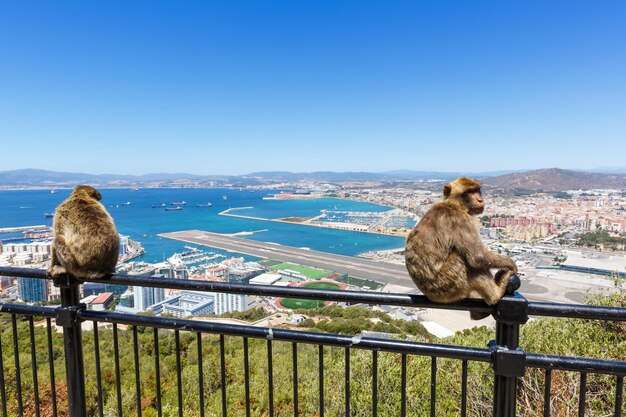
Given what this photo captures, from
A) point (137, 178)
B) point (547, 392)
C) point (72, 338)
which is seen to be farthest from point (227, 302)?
point (137, 178)

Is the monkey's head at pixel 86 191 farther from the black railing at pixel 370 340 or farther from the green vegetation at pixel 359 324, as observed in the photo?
the green vegetation at pixel 359 324

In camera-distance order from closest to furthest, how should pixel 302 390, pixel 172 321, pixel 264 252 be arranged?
1. pixel 172 321
2. pixel 302 390
3. pixel 264 252

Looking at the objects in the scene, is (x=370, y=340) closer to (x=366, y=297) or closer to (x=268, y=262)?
(x=366, y=297)

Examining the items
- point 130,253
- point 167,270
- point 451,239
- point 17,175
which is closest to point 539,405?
point 451,239

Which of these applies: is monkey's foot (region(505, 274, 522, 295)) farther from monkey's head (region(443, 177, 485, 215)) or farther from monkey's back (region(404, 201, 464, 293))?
monkey's head (region(443, 177, 485, 215))

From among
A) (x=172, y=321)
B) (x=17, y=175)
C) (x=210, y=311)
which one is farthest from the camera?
(x=17, y=175)

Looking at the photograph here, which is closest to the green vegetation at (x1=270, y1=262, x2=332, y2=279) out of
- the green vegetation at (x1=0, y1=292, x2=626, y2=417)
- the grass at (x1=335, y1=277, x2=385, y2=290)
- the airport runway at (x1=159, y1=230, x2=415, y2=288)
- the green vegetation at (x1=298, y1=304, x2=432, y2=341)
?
the airport runway at (x1=159, y1=230, x2=415, y2=288)

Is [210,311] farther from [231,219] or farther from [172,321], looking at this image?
[231,219]
